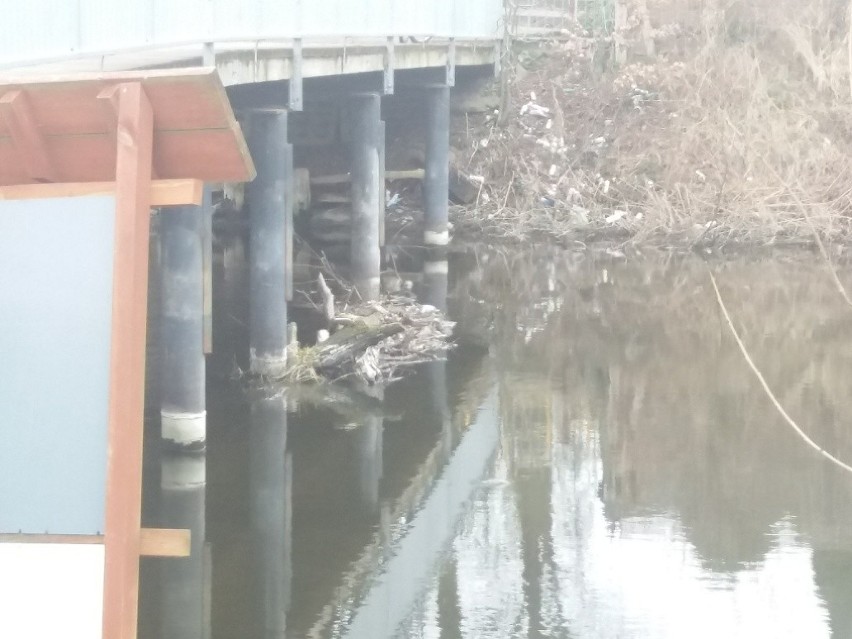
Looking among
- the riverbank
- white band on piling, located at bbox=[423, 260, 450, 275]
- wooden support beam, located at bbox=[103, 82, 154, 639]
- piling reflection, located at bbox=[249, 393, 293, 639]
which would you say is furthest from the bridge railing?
the riverbank

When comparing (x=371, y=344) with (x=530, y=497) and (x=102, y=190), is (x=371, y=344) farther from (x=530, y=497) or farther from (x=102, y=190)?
(x=102, y=190)

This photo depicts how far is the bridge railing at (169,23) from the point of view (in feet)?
19.7

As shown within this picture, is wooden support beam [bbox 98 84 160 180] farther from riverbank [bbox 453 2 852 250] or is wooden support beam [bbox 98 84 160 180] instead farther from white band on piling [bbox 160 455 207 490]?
riverbank [bbox 453 2 852 250]

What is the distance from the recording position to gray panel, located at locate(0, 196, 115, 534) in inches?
140

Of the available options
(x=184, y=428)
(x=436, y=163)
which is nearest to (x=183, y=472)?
(x=184, y=428)

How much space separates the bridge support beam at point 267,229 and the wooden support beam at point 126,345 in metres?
7.57

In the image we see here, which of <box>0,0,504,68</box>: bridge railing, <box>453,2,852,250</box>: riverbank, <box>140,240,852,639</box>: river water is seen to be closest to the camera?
<box>0,0,504,68</box>: bridge railing

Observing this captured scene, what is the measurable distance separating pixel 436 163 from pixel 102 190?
1564 cm

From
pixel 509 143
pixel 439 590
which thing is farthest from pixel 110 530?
pixel 509 143

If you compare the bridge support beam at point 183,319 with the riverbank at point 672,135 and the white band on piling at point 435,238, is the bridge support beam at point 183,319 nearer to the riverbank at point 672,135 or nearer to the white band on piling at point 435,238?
the white band on piling at point 435,238

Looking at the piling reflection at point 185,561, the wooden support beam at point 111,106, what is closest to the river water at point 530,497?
the piling reflection at point 185,561

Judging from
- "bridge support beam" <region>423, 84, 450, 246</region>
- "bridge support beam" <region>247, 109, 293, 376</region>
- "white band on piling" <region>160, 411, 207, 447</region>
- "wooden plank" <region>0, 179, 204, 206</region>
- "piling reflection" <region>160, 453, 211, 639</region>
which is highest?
"bridge support beam" <region>423, 84, 450, 246</region>

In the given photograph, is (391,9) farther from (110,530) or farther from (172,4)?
(110,530)

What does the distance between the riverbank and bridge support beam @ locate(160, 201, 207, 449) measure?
12.1 metres
